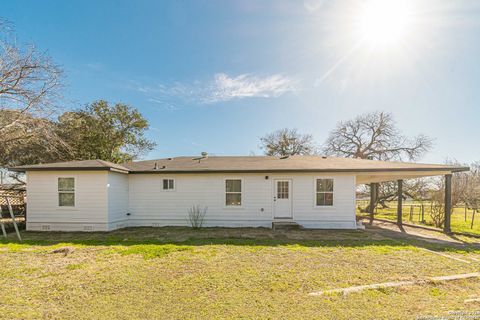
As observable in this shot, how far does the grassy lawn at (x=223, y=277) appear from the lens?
3.53m

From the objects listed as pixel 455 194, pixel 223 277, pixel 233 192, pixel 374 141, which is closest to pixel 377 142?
pixel 374 141

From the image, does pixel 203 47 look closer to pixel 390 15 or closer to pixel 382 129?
pixel 390 15

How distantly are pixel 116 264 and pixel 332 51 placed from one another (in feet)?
38.5

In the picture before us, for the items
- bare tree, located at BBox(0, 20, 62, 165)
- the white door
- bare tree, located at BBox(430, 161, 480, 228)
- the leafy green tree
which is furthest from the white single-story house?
the leafy green tree

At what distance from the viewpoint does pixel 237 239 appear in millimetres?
8492

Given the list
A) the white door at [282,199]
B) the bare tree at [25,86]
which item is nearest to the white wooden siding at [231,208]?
the white door at [282,199]

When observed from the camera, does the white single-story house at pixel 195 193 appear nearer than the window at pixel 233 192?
Yes

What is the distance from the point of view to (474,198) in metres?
19.6

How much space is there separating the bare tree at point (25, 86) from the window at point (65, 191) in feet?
8.99

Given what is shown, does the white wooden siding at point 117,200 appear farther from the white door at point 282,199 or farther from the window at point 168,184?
the white door at point 282,199

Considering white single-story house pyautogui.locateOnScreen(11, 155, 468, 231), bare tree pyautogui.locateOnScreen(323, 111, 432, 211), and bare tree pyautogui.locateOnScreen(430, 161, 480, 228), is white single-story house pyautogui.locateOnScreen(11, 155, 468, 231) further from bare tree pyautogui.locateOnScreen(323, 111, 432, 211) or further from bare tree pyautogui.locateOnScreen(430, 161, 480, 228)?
bare tree pyautogui.locateOnScreen(323, 111, 432, 211)

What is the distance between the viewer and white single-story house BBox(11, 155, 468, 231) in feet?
34.5

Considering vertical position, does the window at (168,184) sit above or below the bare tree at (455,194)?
above

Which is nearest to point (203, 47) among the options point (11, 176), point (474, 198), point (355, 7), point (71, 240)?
point (355, 7)
